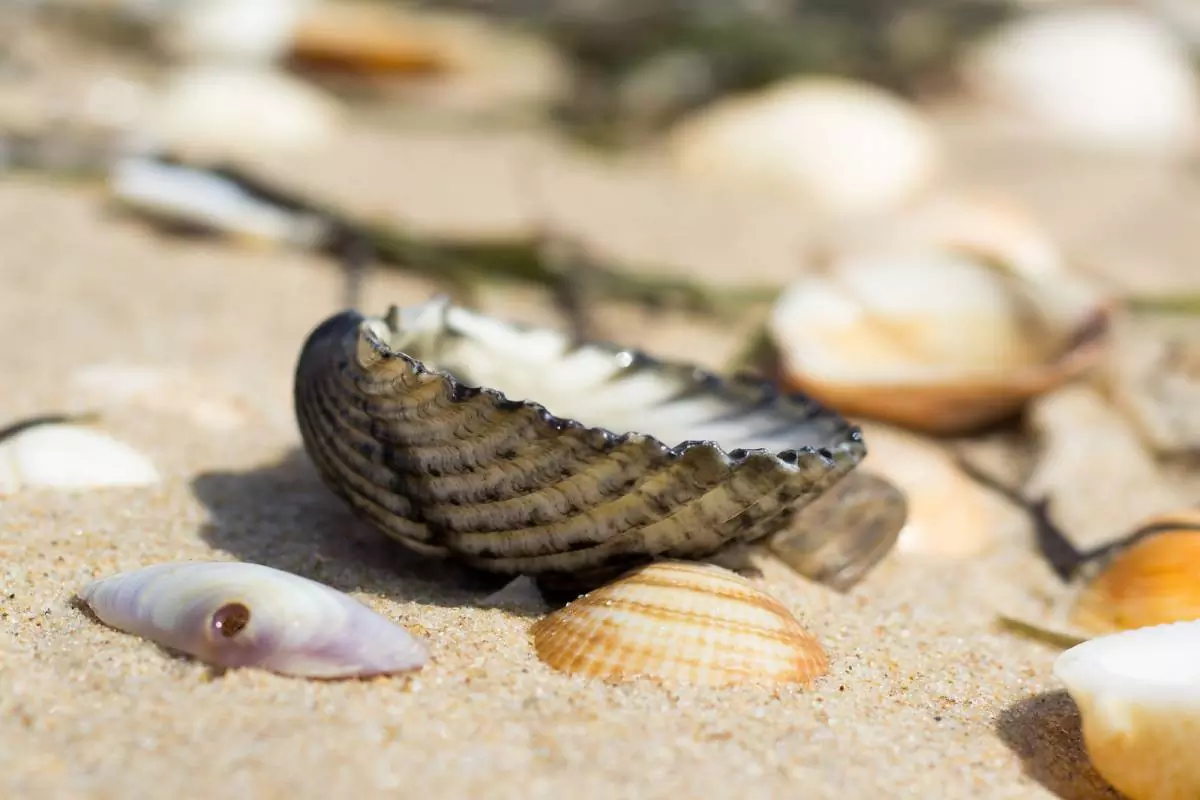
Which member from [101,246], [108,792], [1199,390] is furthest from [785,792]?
[101,246]

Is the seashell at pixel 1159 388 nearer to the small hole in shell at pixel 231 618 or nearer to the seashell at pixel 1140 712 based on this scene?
the seashell at pixel 1140 712

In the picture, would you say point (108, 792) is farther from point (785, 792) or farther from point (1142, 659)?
point (1142, 659)

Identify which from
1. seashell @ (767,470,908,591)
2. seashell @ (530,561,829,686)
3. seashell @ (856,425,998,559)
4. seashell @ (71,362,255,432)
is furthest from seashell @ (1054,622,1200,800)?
seashell @ (71,362,255,432)

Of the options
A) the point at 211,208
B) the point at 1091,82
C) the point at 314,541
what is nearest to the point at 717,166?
the point at 211,208

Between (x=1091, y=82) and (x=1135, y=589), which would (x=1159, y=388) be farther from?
(x=1091, y=82)

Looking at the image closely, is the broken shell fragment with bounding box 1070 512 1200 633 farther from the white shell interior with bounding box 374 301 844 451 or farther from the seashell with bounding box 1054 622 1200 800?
the white shell interior with bounding box 374 301 844 451

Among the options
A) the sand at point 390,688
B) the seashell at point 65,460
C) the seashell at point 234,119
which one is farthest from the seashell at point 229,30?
the seashell at point 65,460

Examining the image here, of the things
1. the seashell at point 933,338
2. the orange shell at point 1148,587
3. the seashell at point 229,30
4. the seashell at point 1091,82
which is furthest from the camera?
the seashell at point 229,30
